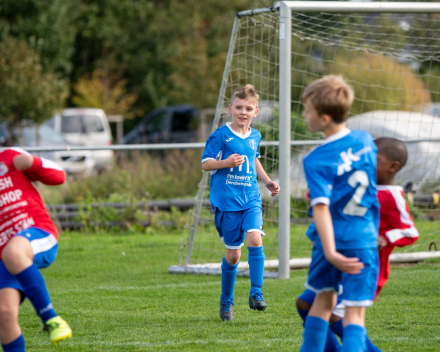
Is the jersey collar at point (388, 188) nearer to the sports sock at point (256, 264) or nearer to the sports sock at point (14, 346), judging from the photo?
the sports sock at point (256, 264)

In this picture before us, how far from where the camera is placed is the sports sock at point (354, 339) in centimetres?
288

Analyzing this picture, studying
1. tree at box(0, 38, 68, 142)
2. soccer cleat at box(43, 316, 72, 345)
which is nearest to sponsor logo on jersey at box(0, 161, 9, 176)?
soccer cleat at box(43, 316, 72, 345)

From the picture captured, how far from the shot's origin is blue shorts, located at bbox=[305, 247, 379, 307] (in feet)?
9.62

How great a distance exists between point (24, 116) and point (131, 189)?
26.0 ft

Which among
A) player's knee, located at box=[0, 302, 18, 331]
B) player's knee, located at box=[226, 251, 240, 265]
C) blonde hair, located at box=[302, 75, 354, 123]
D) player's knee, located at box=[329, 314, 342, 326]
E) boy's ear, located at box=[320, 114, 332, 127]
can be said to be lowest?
player's knee, located at box=[226, 251, 240, 265]

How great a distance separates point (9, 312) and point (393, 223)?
214cm

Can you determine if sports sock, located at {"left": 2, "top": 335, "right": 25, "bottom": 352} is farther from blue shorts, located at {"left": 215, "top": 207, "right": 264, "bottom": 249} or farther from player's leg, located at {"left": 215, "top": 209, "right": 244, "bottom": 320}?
blue shorts, located at {"left": 215, "top": 207, "right": 264, "bottom": 249}

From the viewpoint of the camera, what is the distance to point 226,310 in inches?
192

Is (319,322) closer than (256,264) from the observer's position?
Yes

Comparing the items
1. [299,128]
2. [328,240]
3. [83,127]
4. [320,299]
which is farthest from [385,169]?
[83,127]

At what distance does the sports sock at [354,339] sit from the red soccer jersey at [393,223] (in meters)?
0.33

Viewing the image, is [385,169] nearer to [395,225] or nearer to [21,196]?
[395,225]

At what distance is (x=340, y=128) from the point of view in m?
3.02

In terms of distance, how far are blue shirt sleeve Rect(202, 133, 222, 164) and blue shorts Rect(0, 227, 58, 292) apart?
1.83 meters
